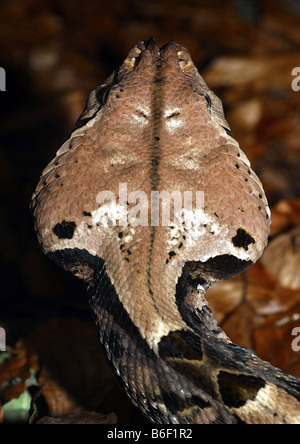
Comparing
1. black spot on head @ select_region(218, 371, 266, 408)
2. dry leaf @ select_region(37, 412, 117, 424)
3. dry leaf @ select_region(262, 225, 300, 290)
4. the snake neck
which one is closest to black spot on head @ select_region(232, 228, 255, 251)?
the snake neck

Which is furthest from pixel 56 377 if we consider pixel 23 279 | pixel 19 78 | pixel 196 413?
pixel 19 78

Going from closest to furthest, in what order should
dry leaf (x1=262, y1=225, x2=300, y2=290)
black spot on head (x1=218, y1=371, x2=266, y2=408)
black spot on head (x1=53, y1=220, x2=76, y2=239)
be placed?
1. black spot on head (x1=218, y1=371, x2=266, y2=408)
2. black spot on head (x1=53, y1=220, x2=76, y2=239)
3. dry leaf (x1=262, y1=225, x2=300, y2=290)

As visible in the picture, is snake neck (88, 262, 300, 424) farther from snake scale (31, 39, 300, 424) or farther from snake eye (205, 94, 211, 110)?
snake eye (205, 94, 211, 110)

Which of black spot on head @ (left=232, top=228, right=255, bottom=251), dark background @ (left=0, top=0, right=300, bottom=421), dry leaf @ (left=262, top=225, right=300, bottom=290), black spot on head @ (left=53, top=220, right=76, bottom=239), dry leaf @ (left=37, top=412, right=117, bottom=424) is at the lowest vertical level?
dry leaf @ (left=37, top=412, right=117, bottom=424)

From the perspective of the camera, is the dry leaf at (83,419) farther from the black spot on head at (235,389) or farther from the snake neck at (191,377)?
the black spot on head at (235,389)

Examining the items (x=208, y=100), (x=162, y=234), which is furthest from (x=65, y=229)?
(x=208, y=100)

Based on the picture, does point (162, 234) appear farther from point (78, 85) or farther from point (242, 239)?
point (78, 85)

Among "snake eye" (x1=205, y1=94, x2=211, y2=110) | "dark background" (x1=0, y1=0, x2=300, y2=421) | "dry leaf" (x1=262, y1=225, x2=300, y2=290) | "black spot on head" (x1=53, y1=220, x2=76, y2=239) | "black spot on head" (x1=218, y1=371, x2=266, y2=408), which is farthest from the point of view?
"dark background" (x1=0, y1=0, x2=300, y2=421)
